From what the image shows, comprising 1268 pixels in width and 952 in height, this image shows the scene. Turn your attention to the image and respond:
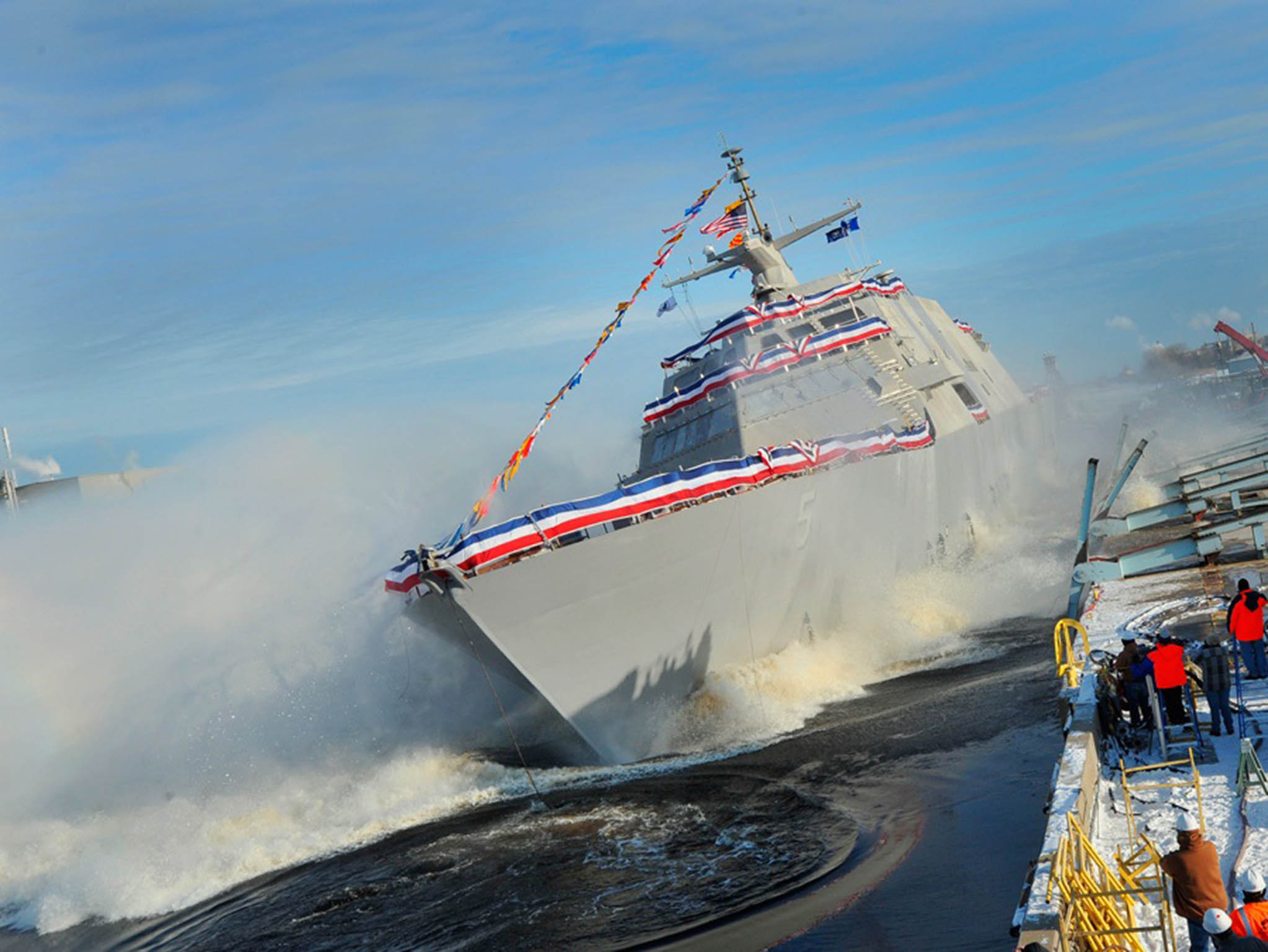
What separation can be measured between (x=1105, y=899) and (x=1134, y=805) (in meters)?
2.29

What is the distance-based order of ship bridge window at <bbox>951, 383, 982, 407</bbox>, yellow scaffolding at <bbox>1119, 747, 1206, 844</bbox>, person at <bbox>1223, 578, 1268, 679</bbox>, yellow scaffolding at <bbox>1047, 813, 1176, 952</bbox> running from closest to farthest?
yellow scaffolding at <bbox>1047, 813, 1176, 952</bbox>
yellow scaffolding at <bbox>1119, 747, 1206, 844</bbox>
person at <bbox>1223, 578, 1268, 679</bbox>
ship bridge window at <bbox>951, 383, 982, 407</bbox>

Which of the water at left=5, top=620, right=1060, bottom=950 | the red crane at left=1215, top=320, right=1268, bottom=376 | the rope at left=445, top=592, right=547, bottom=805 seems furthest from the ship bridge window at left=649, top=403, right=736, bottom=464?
the red crane at left=1215, top=320, right=1268, bottom=376

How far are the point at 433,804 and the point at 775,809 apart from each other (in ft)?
14.9

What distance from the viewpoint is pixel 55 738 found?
15531 millimetres

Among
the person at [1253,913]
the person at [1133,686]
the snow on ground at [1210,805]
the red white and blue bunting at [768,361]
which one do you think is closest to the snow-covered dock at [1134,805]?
the snow on ground at [1210,805]

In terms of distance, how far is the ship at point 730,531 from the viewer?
14.0 m

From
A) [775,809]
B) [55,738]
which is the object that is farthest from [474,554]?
[55,738]

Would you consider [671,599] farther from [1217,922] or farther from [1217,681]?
[1217,922]

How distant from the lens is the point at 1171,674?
9.75m

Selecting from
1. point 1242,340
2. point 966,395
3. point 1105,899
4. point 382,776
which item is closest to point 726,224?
point 966,395

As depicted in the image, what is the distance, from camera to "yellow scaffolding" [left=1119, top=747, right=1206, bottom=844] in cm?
791

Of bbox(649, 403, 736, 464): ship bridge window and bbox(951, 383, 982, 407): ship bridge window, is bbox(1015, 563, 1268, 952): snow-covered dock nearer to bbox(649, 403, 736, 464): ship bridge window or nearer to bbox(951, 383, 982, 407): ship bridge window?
bbox(649, 403, 736, 464): ship bridge window

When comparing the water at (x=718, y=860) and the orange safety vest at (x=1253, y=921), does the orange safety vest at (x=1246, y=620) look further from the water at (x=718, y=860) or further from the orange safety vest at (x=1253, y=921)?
the orange safety vest at (x=1253, y=921)

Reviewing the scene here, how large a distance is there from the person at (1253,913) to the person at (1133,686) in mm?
5060
